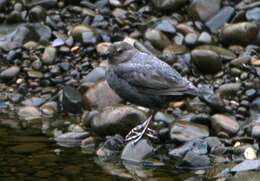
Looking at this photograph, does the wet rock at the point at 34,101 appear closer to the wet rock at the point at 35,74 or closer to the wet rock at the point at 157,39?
the wet rock at the point at 35,74

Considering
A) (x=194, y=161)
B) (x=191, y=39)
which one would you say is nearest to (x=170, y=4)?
(x=191, y=39)

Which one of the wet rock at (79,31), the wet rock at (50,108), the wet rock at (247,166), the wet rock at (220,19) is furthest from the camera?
the wet rock at (79,31)

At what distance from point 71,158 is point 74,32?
3118 millimetres

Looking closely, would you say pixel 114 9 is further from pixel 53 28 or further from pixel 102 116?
pixel 102 116

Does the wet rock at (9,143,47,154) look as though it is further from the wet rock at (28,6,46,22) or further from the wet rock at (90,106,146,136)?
the wet rock at (28,6,46,22)

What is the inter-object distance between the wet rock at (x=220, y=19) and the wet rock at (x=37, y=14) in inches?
101

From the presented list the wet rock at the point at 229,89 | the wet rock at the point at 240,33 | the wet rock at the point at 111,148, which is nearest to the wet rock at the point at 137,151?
the wet rock at the point at 111,148

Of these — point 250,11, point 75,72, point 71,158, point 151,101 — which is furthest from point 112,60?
point 250,11

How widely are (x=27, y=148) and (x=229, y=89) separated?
2.58 m

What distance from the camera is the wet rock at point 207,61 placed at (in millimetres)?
9648

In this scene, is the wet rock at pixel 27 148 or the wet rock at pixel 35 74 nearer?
the wet rock at pixel 27 148

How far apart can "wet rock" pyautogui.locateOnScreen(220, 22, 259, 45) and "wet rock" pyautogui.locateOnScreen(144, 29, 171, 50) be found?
2.52 ft

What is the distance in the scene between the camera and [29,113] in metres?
9.59

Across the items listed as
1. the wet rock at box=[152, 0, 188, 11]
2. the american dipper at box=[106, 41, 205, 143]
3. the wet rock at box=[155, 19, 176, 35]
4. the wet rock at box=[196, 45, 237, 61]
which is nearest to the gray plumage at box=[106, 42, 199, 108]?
the american dipper at box=[106, 41, 205, 143]
